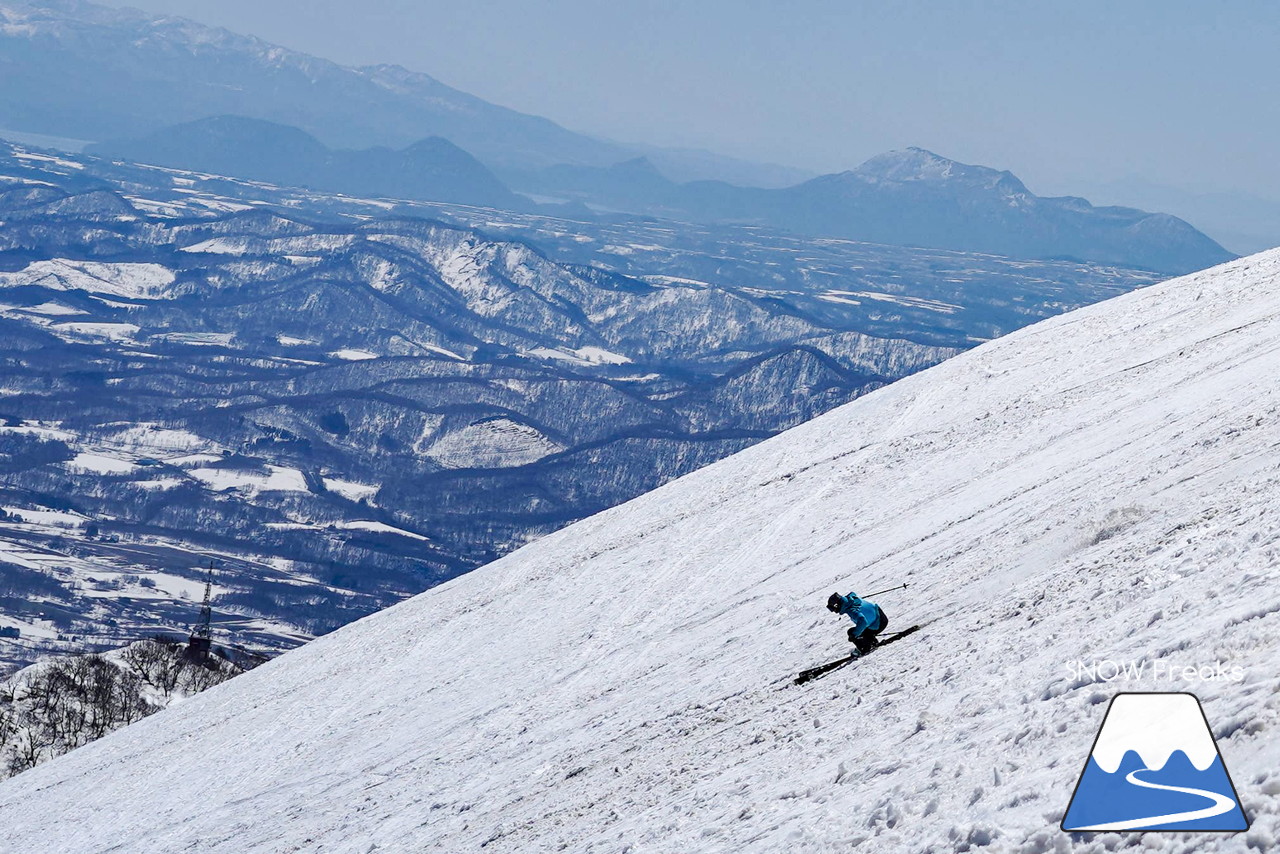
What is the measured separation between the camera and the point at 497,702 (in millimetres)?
33031

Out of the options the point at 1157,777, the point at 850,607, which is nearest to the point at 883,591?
the point at 850,607

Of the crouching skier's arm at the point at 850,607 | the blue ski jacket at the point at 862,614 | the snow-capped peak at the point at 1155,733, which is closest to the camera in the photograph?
the snow-capped peak at the point at 1155,733

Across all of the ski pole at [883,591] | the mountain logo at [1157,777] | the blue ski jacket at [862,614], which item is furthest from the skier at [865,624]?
the mountain logo at [1157,777]

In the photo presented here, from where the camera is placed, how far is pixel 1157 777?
12.2 metres

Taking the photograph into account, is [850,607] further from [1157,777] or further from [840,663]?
[1157,777]

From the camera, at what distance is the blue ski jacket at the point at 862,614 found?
74.1ft

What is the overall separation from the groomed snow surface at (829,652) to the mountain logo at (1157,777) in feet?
0.69

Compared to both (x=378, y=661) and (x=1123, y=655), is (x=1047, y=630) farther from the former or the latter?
(x=378, y=661)

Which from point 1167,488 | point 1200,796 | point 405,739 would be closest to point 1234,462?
point 1167,488

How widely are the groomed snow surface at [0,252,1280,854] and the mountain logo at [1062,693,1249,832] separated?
0.21m

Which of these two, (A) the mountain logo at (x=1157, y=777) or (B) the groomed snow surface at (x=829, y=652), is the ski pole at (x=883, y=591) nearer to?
(B) the groomed snow surface at (x=829, y=652)

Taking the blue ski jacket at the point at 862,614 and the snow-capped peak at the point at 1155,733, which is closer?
the snow-capped peak at the point at 1155,733

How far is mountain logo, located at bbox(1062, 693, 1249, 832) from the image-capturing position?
11680 millimetres

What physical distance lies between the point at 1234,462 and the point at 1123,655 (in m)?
11.3
